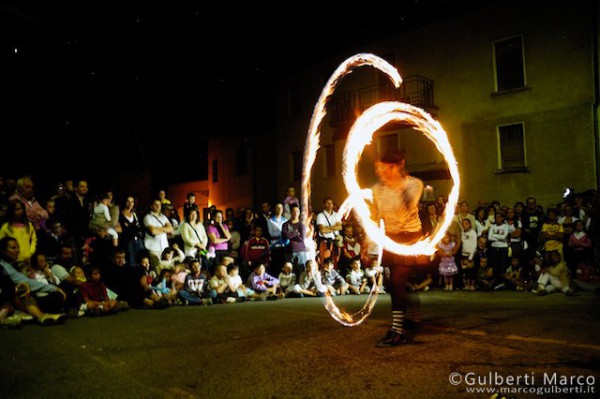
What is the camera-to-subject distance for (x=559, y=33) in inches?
752

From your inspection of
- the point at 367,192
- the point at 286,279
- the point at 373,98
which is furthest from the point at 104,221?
the point at 373,98

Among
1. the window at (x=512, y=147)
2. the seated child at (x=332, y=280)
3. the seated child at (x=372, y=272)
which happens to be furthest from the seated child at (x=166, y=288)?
the window at (x=512, y=147)

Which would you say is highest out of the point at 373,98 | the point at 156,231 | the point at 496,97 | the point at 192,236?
the point at 373,98

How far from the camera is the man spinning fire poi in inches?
247

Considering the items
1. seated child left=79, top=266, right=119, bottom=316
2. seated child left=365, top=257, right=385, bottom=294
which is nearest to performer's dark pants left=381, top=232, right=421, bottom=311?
seated child left=79, top=266, right=119, bottom=316

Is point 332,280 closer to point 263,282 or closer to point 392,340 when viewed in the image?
point 263,282

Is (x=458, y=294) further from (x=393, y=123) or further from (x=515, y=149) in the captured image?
(x=393, y=123)

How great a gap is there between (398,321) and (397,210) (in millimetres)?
1321

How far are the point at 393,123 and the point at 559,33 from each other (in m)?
7.56

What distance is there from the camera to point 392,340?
587cm

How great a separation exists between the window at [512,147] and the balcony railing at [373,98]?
3.27 meters

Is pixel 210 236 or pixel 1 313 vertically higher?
pixel 210 236

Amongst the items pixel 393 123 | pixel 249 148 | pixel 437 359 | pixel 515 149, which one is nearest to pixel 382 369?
pixel 437 359

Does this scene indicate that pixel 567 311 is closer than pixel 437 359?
No
